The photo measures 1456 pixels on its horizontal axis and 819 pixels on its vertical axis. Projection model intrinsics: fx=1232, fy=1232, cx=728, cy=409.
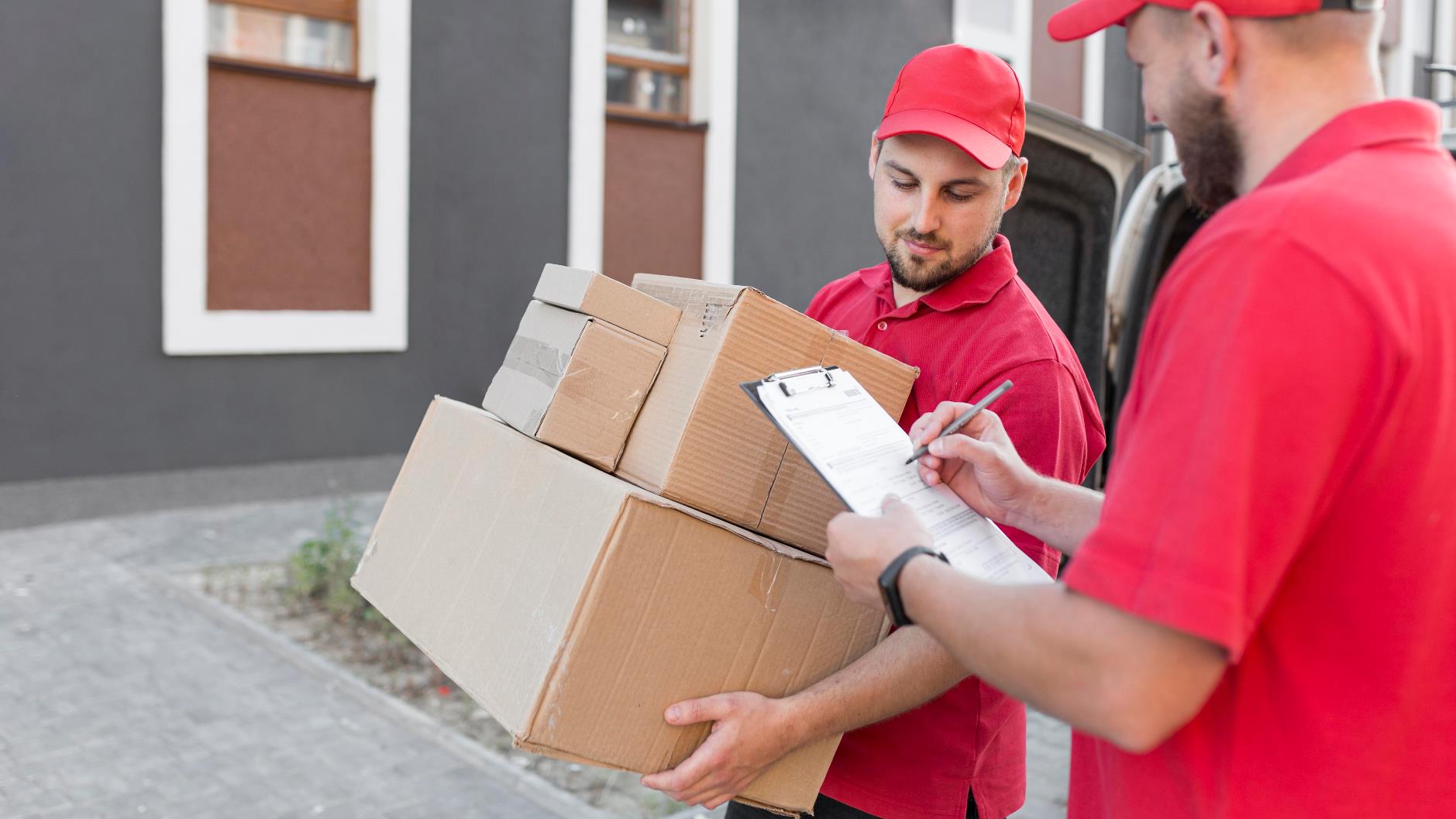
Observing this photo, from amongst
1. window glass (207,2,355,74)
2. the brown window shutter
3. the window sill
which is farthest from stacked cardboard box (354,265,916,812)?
window glass (207,2,355,74)

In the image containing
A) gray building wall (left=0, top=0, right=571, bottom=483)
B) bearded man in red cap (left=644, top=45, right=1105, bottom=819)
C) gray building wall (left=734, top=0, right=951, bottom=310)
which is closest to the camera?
bearded man in red cap (left=644, top=45, right=1105, bottom=819)

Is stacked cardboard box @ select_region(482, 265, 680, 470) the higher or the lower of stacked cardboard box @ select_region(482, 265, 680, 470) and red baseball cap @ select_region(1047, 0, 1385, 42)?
the lower

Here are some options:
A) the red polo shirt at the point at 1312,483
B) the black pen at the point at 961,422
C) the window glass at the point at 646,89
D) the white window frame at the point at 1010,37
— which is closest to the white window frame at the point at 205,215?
the window glass at the point at 646,89

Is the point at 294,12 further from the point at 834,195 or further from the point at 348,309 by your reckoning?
the point at 834,195

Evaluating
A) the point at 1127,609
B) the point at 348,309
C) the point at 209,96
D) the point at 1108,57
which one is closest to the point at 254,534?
the point at 348,309

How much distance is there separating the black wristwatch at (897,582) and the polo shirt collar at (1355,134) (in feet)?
1.52

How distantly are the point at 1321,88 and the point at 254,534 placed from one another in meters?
6.78

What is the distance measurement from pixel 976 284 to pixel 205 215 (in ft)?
22.2

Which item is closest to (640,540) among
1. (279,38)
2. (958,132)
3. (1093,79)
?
(958,132)

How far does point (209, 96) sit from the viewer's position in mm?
7551

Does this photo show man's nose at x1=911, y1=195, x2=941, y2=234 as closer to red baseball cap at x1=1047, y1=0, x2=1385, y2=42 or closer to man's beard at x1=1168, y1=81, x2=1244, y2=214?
red baseball cap at x1=1047, y1=0, x2=1385, y2=42

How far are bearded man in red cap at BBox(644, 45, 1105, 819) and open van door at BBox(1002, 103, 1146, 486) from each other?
4.86ft

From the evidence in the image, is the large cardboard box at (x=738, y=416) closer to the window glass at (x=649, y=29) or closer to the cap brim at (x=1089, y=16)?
the cap brim at (x=1089, y=16)

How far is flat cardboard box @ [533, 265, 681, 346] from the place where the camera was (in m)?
1.82
